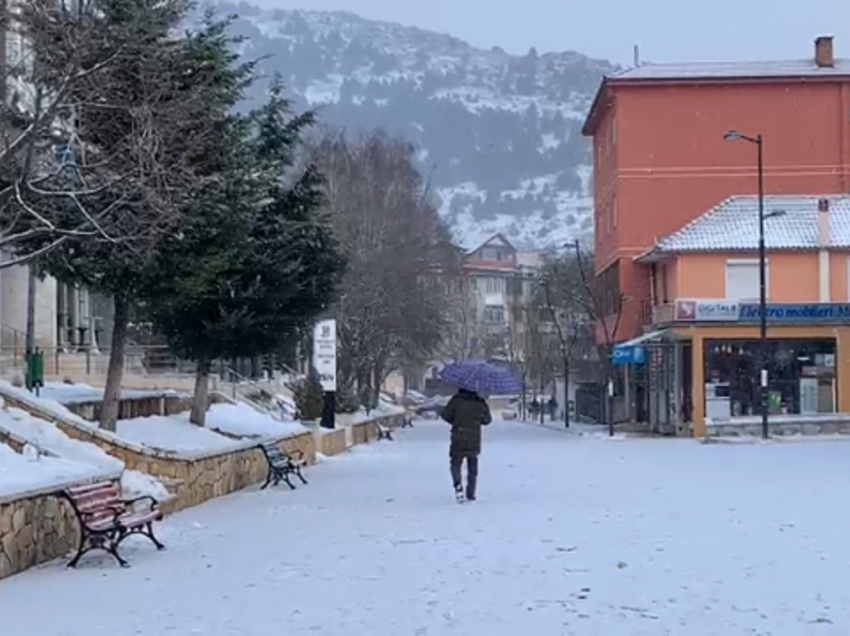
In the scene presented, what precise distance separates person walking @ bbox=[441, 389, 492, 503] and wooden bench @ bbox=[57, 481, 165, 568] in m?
6.32

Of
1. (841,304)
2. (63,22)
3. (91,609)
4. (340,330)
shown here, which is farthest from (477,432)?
(340,330)

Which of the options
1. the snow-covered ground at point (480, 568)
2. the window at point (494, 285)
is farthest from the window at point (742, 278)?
the window at point (494, 285)

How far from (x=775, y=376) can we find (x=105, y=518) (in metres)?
39.5

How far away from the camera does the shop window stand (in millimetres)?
50500

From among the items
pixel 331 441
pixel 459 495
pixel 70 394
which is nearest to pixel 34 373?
pixel 70 394

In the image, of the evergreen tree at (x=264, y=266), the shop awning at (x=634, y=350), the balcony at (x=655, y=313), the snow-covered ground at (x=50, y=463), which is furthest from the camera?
the shop awning at (x=634, y=350)

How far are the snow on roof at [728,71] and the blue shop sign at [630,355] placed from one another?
10426 mm

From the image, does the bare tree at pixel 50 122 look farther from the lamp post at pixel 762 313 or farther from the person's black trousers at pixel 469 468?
the lamp post at pixel 762 313

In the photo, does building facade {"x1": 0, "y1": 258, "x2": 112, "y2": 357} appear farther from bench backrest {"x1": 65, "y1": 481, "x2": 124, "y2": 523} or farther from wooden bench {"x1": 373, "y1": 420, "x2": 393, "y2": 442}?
bench backrest {"x1": 65, "y1": 481, "x2": 124, "y2": 523}

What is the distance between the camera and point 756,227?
174 ft

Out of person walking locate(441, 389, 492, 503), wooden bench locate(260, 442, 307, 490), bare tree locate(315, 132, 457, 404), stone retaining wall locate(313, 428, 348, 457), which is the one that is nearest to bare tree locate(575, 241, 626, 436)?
bare tree locate(315, 132, 457, 404)

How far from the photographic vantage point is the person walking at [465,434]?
20.8 meters

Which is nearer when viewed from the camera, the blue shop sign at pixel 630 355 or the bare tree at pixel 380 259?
the blue shop sign at pixel 630 355

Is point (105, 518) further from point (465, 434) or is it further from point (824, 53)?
point (824, 53)
